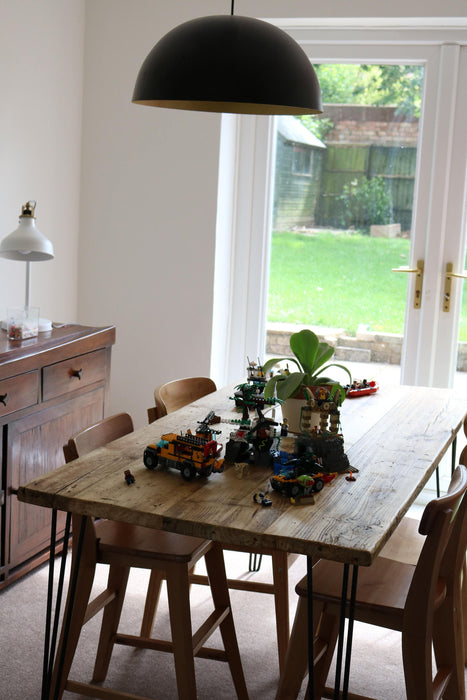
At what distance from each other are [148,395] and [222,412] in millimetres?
1576

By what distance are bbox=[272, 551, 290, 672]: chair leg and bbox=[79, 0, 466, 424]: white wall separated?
5.46ft

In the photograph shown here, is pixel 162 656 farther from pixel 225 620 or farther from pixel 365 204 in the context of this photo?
pixel 365 204

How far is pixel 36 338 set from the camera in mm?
3076

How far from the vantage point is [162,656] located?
259 cm

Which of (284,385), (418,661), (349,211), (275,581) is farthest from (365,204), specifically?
(418,661)

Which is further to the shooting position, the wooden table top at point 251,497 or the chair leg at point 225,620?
the chair leg at point 225,620

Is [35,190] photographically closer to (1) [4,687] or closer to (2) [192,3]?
(2) [192,3]

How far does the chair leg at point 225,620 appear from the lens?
7.53ft

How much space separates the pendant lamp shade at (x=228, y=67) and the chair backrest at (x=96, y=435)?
2.87 feet

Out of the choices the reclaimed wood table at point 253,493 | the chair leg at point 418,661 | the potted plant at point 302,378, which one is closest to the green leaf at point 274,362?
the potted plant at point 302,378

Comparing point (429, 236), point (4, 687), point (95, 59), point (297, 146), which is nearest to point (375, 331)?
point (429, 236)

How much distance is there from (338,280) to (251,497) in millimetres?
2380

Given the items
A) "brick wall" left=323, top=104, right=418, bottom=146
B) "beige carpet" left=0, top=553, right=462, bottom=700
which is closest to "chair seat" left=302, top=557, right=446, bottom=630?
"beige carpet" left=0, top=553, right=462, bottom=700

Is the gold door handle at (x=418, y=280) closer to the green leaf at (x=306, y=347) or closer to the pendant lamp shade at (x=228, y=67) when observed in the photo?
the green leaf at (x=306, y=347)
